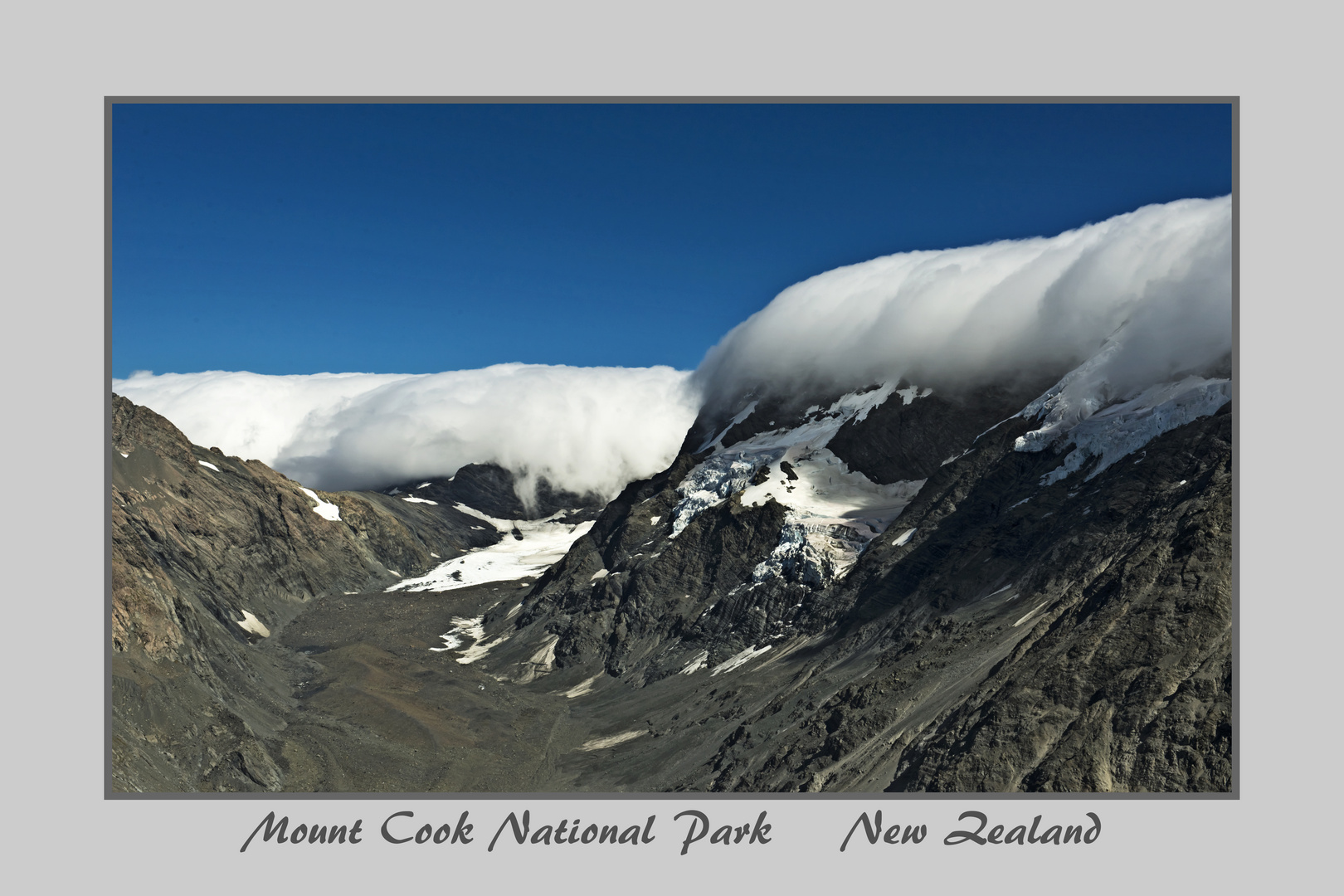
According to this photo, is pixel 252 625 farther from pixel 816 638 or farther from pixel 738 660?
pixel 816 638

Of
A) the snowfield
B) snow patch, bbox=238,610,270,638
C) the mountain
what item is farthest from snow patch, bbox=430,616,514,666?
the snowfield

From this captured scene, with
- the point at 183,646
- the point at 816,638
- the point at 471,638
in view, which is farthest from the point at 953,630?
the point at 471,638

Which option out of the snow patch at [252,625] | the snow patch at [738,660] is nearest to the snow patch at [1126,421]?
the snow patch at [738,660]

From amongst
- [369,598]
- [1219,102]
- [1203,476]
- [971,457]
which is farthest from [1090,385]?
[369,598]

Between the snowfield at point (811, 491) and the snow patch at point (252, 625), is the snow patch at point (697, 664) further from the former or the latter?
the snow patch at point (252, 625)

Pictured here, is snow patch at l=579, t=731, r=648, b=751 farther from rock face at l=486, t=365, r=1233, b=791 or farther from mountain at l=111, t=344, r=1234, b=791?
rock face at l=486, t=365, r=1233, b=791

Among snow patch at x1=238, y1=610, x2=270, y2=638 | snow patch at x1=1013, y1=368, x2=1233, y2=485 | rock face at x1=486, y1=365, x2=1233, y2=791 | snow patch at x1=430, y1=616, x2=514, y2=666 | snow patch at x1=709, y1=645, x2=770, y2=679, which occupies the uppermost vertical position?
snow patch at x1=1013, y1=368, x2=1233, y2=485

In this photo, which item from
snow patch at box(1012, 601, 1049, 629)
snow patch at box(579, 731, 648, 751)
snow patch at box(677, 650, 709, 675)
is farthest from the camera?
snow patch at box(677, 650, 709, 675)

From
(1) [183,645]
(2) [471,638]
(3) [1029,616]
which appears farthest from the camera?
(2) [471,638]
